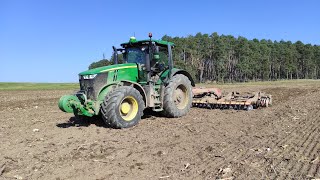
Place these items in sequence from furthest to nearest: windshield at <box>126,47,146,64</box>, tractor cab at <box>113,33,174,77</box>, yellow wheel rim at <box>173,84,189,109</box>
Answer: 1. yellow wheel rim at <box>173,84,189,109</box>
2. windshield at <box>126,47,146,64</box>
3. tractor cab at <box>113,33,174,77</box>

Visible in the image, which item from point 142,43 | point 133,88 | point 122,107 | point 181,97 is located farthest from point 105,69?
point 181,97

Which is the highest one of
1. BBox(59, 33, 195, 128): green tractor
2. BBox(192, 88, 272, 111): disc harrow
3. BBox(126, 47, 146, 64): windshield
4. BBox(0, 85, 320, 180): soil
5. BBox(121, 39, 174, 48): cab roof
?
BBox(121, 39, 174, 48): cab roof

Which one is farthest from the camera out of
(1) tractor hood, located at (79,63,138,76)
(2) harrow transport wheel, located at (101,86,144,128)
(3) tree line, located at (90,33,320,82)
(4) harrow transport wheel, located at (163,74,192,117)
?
(3) tree line, located at (90,33,320,82)

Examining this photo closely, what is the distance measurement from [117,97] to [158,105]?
215 cm

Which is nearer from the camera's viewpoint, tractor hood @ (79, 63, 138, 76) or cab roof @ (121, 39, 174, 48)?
tractor hood @ (79, 63, 138, 76)

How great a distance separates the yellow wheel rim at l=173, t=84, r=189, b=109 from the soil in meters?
0.86

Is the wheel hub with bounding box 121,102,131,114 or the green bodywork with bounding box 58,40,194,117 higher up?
the green bodywork with bounding box 58,40,194,117

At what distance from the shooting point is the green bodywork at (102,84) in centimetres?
902

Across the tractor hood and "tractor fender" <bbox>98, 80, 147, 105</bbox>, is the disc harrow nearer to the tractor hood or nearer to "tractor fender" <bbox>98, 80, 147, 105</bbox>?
"tractor fender" <bbox>98, 80, 147, 105</bbox>

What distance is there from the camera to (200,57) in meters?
87.7

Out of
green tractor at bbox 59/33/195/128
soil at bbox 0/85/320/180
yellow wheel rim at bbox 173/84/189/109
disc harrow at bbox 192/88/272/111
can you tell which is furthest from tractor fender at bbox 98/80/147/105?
disc harrow at bbox 192/88/272/111

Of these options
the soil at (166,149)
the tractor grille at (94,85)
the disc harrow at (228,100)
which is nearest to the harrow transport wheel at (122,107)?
the soil at (166,149)

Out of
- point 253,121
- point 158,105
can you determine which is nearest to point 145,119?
point 158,105

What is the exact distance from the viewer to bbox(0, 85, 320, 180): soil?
18.4ft
